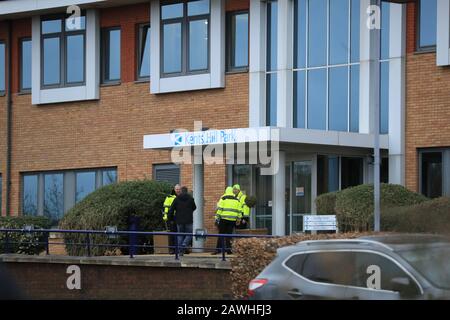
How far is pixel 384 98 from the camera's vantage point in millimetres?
24391

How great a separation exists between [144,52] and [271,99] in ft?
15.9

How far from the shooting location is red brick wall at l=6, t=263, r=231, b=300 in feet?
59.9

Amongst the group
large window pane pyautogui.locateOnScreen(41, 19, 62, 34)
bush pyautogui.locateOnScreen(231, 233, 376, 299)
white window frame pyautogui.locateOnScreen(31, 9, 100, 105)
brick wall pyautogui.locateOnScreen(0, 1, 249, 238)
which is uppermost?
large window pane pyautogui.locateOnScreen(41, 19, 62, 34)

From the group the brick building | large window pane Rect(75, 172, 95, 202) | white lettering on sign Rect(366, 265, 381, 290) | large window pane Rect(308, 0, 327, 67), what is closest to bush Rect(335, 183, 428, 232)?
the brick building

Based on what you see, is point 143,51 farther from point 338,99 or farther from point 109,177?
point 338,99

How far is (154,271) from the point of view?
63.2 feet

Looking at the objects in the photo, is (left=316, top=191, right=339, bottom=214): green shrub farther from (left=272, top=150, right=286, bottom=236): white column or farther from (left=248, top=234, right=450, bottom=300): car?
(left=248, top=234, right=450, bottom=300): car

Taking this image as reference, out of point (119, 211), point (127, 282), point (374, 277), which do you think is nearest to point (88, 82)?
point (119, 211)

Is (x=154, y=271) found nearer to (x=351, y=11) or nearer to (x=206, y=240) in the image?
(x=206, y=240)

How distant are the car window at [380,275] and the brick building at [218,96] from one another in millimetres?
11778

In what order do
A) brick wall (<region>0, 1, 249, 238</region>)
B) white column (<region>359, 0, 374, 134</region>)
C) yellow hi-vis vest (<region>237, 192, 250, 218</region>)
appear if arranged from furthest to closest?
brick wall (<region>0, 1, 249, 238</region>), white column (<region>359, 0, 374, 134</region>), yellow hi-vis vest (<region>237, 192, 250, 218</region>)

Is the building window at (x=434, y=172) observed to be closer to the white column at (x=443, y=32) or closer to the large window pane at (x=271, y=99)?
the white column at (x=443, y=32)

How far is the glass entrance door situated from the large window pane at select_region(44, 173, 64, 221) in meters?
8.58
